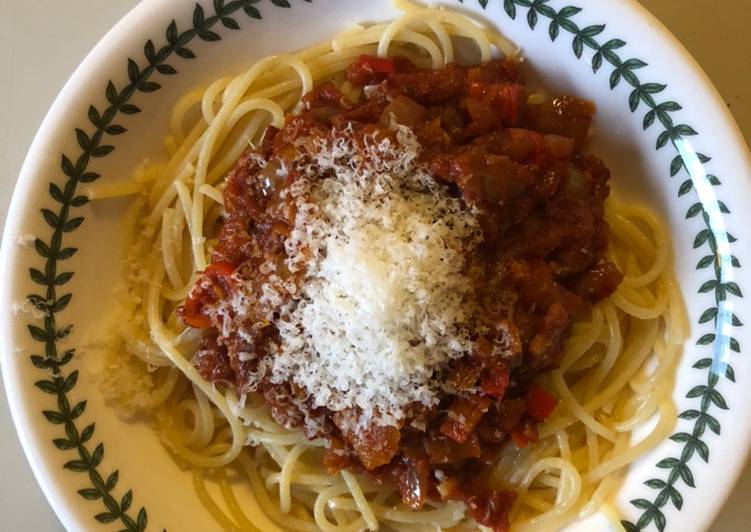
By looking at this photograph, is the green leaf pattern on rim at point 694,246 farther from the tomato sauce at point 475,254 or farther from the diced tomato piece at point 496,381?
the diced tomato piece at point 496,381

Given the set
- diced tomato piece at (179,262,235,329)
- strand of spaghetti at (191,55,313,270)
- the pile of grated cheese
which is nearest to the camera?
the pile of grated cheese

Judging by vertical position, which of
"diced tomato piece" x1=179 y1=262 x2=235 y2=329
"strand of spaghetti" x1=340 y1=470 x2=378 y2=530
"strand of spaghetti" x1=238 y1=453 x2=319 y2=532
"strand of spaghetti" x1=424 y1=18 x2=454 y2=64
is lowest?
"strand of spaghetti" x1=238 y1=453 x2=319 y2=532

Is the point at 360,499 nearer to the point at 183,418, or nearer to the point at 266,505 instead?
the point at 266,505

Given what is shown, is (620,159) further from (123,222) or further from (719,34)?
(123,222)

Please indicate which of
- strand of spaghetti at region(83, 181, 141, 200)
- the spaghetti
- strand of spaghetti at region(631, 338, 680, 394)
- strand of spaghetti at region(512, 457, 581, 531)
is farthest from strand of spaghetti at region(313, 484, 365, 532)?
strand of spaghetti at region(83, 181, 141, 200)

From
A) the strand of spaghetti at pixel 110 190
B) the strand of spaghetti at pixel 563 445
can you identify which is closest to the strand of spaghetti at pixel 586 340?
the strand of spaghetti at pixel 563 445

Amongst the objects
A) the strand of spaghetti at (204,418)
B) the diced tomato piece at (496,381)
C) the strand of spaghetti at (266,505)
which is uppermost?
the diced tomato piece at (496,381)

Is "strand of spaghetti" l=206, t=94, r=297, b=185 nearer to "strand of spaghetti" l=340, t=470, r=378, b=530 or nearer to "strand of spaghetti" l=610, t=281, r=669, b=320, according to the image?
"strand of spaghetti" l=340, t=470, r=378, b=530

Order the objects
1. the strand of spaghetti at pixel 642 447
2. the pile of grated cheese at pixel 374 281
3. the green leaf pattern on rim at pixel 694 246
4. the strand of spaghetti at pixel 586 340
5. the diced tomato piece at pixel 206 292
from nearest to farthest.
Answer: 1. the pile of grated cheese at pixel 374 281
2. the green leaf pattern on rim at pixel 694 246
3. the strand of spaghetti at pixel 642 447
4. the diced tomato piece at pixel 206 292
5. the strand of spaghetti at pixel 586 340
